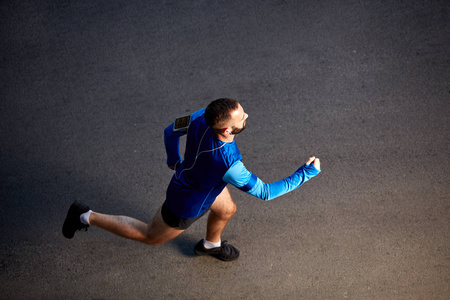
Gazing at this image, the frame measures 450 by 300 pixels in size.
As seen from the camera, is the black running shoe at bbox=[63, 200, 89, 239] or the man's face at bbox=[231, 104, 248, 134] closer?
the man's face at bbox=[231, 104, 248, 134]

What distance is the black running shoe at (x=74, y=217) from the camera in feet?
11.0

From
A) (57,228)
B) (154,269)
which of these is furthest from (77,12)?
(154,269)

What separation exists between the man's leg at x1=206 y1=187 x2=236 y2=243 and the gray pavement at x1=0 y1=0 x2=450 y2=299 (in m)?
0.42

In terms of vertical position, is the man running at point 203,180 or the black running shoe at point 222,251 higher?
the man running at point 203,180

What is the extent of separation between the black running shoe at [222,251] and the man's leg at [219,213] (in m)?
0.15

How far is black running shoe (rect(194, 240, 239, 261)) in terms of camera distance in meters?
3.70

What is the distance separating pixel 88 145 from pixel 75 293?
1.54 metres

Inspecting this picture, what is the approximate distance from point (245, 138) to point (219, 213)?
3.82 feet

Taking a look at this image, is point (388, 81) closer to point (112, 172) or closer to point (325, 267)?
point (325, 267)

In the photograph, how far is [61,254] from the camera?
12.7 ft

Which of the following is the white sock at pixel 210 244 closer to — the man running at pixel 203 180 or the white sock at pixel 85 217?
the man running at pixel 203 180

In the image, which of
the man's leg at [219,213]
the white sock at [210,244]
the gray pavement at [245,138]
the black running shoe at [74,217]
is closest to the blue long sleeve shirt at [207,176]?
the man's leg at [219,213]

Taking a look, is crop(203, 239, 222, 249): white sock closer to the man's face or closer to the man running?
the man running

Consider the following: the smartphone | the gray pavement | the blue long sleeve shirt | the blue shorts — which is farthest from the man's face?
the gray pavement
